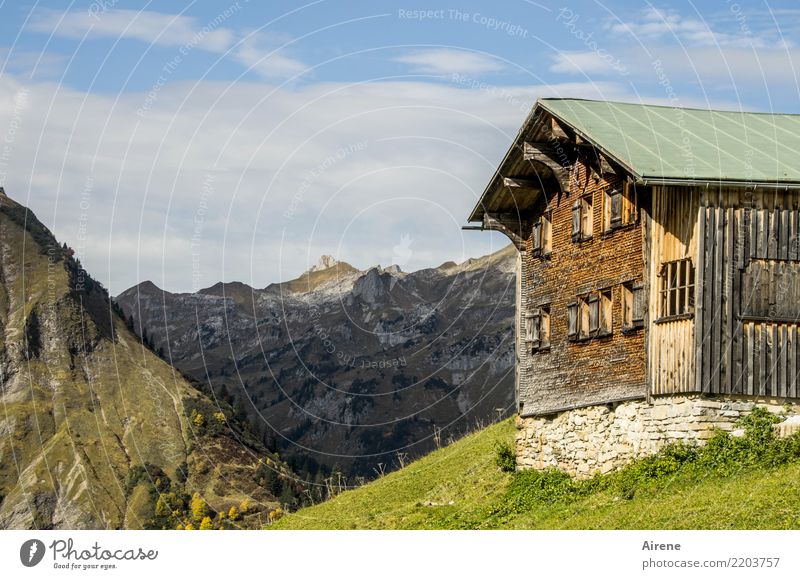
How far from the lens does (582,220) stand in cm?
3925

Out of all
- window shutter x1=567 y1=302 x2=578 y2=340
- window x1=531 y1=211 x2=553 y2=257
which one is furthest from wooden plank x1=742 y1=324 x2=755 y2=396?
window x1=531 y1=211 x2=553 y2=257

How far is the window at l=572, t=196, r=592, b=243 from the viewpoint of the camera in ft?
128

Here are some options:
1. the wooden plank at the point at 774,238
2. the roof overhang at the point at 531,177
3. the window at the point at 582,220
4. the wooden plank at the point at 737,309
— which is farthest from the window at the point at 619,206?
the wooden plank at the point at 774,238

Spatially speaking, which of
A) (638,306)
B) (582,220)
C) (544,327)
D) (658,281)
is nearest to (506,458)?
(544,327)

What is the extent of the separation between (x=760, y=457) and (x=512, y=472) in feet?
42.6

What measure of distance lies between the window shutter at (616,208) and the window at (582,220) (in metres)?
1.85

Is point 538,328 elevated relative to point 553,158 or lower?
lower

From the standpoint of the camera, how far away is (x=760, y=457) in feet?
103

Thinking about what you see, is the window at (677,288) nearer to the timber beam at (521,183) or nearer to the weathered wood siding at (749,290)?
the weathered wood siding at (749,290)

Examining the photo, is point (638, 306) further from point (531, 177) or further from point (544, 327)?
point (531, 177)

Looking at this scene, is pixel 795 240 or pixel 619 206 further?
pixel 619 206

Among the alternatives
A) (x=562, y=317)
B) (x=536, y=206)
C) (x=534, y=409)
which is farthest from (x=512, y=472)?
(x=536, y=206)

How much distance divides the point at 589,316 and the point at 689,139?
19.8ft
